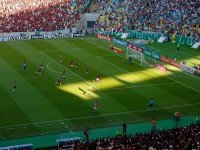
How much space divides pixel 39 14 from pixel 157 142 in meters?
63.9

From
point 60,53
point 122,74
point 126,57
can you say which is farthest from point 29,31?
point 122,74

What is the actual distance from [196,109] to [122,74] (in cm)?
1389

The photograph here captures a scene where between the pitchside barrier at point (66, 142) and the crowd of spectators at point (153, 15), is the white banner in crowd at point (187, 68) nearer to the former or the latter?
the crowd of spectators at point (153, 15)

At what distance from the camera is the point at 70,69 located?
57781 mm

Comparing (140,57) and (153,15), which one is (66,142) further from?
(153,15)

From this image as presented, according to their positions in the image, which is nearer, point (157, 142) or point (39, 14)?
point (157, 142)

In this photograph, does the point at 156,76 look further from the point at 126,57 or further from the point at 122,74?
the point at 126,57

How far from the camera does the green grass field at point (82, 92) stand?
4038 centimetres

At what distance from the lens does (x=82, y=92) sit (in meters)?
48.1

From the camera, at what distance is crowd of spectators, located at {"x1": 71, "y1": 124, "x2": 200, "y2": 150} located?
2845 cm

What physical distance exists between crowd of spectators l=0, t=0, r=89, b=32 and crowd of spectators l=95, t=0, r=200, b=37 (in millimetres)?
5449

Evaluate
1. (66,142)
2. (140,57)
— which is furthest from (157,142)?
(140,57)

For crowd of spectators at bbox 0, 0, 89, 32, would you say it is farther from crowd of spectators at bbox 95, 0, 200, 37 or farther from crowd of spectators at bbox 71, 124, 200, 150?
crowd of spectators at bbox 71, 124, 200, 150

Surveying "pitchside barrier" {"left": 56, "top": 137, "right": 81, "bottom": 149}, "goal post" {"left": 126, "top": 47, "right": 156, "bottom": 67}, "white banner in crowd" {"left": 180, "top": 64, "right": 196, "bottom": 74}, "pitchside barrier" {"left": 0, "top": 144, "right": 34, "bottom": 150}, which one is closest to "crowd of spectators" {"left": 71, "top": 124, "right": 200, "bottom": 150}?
"pitchside barrier" {"left": 56, "top": 137, "right": 81, "bottom": 149}
